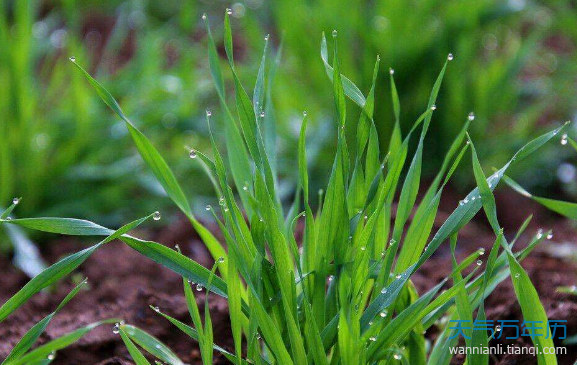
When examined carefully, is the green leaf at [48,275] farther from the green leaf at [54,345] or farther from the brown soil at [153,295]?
the brown soil at [153,295]

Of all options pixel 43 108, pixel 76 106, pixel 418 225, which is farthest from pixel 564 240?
pixel 43 108

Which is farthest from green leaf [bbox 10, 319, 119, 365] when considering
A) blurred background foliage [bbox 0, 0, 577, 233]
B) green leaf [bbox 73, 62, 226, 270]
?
blurred background foliage [bbox 0, 0, 577, 233]

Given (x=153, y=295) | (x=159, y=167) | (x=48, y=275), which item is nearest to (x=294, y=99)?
(x=153, y=295)

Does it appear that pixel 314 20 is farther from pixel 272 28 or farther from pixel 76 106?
pixel 272 28

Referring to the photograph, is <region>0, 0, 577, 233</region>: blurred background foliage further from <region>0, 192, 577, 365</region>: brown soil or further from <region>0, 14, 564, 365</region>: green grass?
<region>0, 14, 564, 365</region>: green grass

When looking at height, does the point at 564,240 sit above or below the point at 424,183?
below
